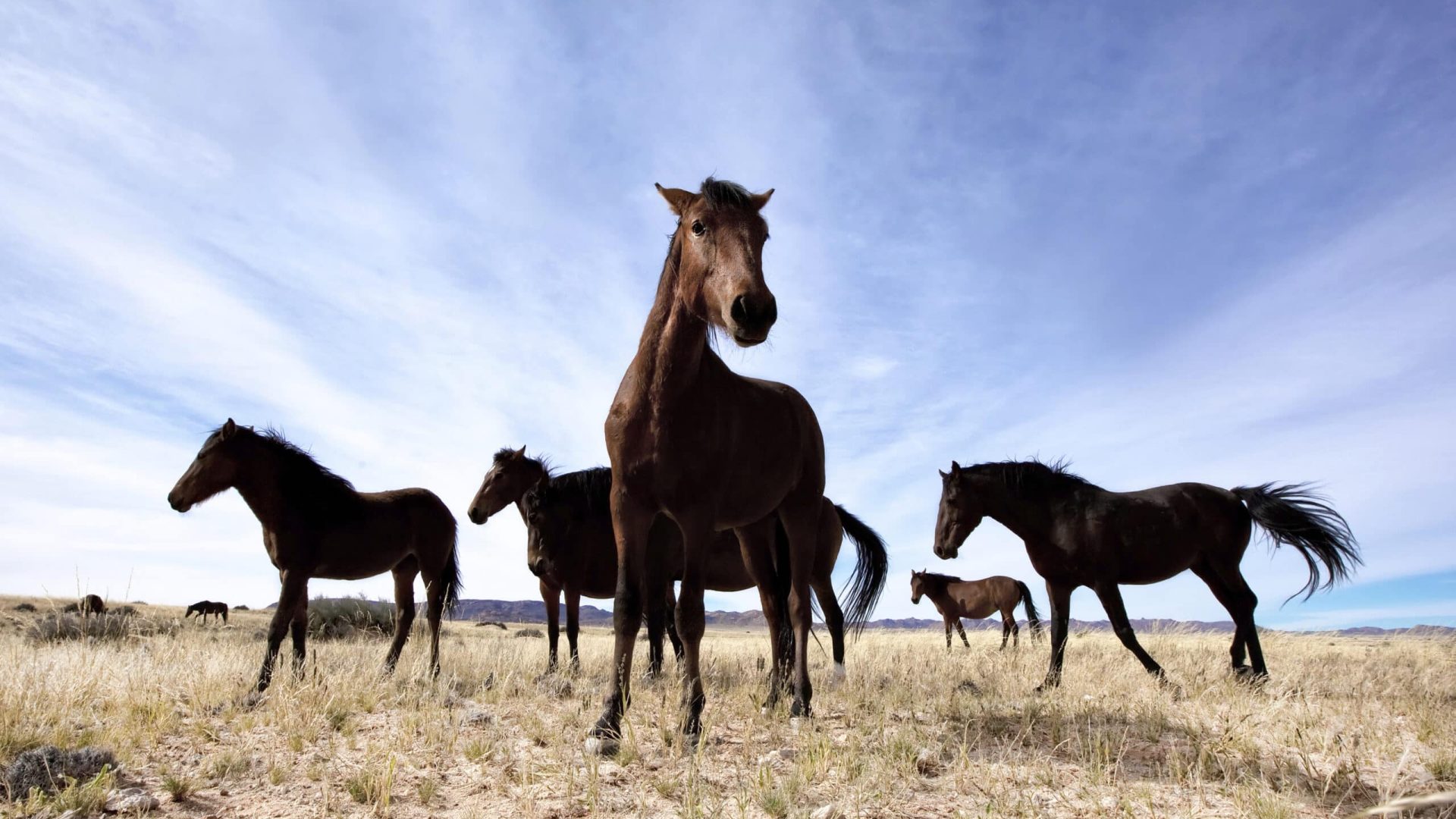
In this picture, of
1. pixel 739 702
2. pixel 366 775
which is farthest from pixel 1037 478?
pixel 366 775

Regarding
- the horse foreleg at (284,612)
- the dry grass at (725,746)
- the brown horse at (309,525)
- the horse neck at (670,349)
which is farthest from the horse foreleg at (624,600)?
the brown horse at (309,525)

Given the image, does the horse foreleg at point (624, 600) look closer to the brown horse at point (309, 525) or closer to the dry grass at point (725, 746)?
the dry grass at point (725, 746)

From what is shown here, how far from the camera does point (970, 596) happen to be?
79.2ft

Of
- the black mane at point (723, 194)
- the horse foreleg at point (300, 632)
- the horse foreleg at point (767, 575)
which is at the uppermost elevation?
the black mane at point (723, 194)

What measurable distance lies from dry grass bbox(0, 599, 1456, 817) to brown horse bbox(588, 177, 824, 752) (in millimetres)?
552

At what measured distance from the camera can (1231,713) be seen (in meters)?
6.08

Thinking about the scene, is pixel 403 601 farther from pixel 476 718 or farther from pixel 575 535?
pixel 476 718

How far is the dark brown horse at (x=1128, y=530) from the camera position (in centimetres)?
→ 938

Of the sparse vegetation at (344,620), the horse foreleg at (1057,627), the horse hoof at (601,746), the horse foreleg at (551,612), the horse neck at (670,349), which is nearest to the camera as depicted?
the horse hoof at (601,746)

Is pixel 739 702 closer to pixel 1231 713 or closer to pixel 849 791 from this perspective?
pixel 849 791

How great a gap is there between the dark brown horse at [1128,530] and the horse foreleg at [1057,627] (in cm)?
2

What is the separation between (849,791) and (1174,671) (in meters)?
8.17

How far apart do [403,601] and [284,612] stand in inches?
85.9

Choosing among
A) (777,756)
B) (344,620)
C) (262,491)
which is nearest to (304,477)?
(262,491)
